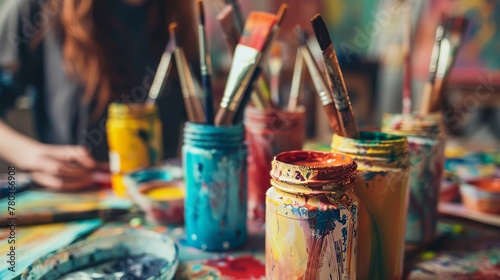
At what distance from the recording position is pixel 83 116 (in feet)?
3.91

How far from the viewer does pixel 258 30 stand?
0.46m

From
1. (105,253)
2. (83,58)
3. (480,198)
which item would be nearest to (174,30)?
(105,253)

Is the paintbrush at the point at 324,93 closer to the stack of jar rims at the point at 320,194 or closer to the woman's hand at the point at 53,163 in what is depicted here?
the stack of jar rims at the point at 320,194

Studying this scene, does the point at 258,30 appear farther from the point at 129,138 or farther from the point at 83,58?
the point at 83,58

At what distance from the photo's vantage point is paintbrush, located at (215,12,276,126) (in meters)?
0.46

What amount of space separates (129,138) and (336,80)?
17.7 inches

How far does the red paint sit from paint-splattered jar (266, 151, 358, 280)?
0.08m

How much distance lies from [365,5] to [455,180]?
1.82 m

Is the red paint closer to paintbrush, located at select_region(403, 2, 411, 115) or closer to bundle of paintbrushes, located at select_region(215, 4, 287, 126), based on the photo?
bundle of paintbrushes, located at select_region(215, 4, 287, 126)

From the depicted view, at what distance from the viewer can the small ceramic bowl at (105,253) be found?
426 millimetres

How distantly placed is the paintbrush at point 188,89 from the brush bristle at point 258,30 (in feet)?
0.37

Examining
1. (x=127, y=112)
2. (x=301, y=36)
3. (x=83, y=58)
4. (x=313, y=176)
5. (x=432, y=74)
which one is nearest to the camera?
(x=313, y=176)

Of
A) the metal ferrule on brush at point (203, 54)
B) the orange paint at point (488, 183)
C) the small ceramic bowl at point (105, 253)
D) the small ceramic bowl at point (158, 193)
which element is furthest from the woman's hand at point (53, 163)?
the orange paint at point (488, 183)

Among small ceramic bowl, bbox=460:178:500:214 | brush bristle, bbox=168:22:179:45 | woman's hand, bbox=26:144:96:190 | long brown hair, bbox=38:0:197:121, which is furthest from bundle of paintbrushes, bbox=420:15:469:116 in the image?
long brown hair, bbox=38:0:197:121
